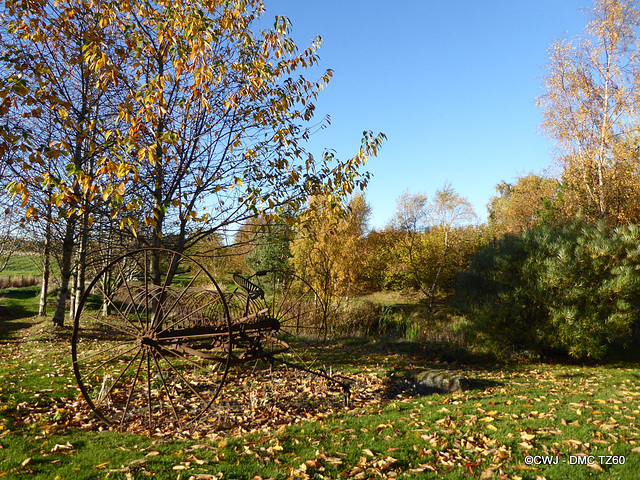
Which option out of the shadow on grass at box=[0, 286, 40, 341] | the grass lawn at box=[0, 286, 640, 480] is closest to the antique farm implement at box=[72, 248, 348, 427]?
the grass lawn at box=[0, 286, 640, 480]

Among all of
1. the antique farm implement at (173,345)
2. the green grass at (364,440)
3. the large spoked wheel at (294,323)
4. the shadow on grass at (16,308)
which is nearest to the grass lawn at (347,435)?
the green grass at (364,440)

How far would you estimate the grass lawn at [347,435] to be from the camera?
3.88 metres

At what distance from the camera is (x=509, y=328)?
10969 millimetres

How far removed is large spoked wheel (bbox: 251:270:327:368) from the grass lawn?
106 cm

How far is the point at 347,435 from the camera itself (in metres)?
Answer: 4.86

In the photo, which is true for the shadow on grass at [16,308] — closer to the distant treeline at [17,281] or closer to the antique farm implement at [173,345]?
the distant treeline at [17,281]

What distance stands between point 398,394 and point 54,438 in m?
5.36

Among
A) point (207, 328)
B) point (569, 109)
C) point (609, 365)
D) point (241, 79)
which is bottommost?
point (609, 365)

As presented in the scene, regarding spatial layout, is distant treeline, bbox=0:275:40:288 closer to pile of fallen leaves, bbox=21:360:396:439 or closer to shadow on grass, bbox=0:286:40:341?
shadow on grass, bbox=0:286:40:341

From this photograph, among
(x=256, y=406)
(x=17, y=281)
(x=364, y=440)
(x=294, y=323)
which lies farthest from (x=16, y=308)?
(x=364, y=440)

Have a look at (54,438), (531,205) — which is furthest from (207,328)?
(531,205)

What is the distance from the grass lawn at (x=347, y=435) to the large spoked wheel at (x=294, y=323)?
106 centimetres

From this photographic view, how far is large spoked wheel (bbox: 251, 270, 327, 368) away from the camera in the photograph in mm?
6504

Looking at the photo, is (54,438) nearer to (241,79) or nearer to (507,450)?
(507,450)
